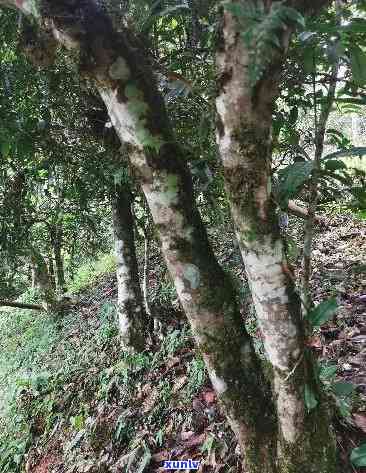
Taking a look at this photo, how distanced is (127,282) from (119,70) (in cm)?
330

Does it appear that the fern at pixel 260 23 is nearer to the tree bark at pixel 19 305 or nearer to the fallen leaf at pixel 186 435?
the fallen leaf at pixel 186 435

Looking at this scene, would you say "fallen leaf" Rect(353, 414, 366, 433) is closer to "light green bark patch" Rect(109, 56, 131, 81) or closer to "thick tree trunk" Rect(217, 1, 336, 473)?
"thick tree trunk" Rect(217, 1, 336, 473)

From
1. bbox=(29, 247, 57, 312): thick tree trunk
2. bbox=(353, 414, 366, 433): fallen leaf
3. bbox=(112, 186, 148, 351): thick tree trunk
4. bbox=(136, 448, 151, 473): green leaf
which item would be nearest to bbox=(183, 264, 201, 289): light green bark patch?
bbox=(353, 414, 366, 433): fallen leaf

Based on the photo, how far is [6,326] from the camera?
10.3m

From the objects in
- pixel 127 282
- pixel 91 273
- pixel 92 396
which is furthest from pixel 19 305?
pixel 127 282

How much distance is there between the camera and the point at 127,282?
192 inches

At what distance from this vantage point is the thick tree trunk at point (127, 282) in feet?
15.8

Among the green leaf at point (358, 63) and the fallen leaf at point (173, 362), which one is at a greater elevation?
the green leaf at point (358, 63)

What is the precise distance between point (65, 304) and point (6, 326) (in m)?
2.79

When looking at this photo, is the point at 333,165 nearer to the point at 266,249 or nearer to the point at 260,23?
the point at 266,249

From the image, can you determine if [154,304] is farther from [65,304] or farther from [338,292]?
[65,304]

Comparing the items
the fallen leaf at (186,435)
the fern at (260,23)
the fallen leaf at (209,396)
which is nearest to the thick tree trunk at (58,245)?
the fallen leaf at (209,396)

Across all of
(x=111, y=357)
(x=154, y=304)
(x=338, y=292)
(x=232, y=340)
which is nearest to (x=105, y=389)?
(x=111, y=357)

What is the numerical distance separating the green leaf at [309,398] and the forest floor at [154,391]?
215 millimetres
